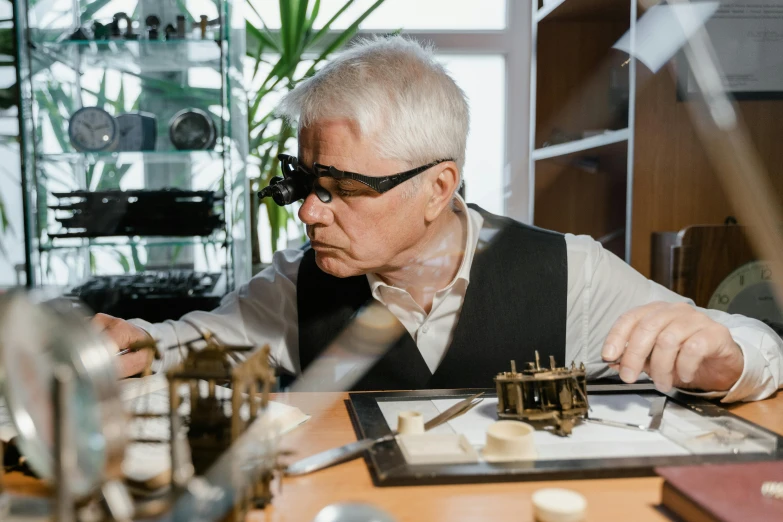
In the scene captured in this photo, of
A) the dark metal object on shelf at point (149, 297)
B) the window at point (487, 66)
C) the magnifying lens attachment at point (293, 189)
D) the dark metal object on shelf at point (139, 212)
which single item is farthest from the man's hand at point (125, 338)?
the window at point (487, 66)

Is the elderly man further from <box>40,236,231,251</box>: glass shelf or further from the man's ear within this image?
<box>40,236,231,251</box>: glass shelf

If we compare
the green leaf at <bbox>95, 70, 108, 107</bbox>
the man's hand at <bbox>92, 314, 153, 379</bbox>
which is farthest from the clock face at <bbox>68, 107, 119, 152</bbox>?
the man's hand at <bbox>92, 314, 153, 379</bbox>

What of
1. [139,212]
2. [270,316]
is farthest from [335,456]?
[139,212]

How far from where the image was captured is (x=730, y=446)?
0.86m

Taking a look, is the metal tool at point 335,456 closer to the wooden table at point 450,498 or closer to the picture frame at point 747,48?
the wooden table at point 450,498

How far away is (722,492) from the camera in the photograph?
68 cm

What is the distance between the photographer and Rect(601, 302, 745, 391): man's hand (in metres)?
1.04

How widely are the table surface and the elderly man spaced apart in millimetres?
A: 460

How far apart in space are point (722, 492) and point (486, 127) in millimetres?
3046

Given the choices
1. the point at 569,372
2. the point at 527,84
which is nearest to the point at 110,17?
the point at 527,84

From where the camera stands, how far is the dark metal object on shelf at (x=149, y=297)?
2.61 m

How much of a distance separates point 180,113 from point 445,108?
1772 mm

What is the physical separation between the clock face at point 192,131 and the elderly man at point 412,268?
128cm

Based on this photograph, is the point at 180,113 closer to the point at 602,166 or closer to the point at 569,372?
the point at 602,166
